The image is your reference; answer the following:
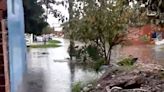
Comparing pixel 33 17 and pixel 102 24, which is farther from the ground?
pixel 33 17

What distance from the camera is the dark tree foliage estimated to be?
64.8 feet

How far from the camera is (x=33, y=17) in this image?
2052 cm

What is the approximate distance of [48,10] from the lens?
21.0 metres

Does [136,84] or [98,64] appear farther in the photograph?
[98,64]

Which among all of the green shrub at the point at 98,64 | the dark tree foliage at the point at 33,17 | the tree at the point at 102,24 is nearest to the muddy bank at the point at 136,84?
the green shrub at the point at 98,64

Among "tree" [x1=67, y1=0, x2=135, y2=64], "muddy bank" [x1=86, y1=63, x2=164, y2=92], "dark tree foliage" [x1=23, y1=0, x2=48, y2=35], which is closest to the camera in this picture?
"muddy bank" [x1=86, y1=63, x2=164, y2=92]

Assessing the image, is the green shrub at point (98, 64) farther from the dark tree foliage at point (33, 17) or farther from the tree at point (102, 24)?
the dark tree foliage at point (33, 17)

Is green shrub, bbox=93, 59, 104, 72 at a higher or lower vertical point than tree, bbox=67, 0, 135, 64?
lower

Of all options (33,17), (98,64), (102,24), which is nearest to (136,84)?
(98,64)

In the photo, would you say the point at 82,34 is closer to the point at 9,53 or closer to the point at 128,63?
the point at 128,63

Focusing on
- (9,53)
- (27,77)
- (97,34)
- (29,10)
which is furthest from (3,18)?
(29,10)

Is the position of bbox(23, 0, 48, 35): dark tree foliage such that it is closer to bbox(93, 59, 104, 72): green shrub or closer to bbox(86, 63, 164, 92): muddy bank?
bbox(93, 59, 104, 72): green shrub

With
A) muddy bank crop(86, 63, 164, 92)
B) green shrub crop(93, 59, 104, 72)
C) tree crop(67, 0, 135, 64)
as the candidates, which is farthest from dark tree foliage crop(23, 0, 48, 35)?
muddy bank crop(86, 63, 164, 92)

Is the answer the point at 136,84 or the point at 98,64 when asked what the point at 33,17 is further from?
the point at 136,84
